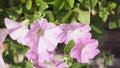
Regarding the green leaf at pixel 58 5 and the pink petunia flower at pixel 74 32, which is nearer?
the pink petunia flower at pixel 74 32

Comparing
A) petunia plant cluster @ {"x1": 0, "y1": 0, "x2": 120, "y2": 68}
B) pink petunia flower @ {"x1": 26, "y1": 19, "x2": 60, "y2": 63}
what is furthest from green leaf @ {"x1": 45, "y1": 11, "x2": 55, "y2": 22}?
pink petunia flower @ {"x1": 26, "y1": 19, "x2": 60, "y2": 63}

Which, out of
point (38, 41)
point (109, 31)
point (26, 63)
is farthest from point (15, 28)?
point (109, 31)

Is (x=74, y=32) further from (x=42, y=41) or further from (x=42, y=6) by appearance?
(x=42, y=6)

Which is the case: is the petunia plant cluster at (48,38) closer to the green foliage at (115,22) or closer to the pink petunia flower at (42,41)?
the pink petunia flower at (42,41)

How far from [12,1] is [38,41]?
0.31 meters

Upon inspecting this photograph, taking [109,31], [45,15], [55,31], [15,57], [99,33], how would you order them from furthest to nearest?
1. [109,31]
2. [99,33]
3. [45,15]
4. [15,57]
5. [55,31]

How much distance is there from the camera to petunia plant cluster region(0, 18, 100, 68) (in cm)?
105

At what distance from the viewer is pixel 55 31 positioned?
3.49ft

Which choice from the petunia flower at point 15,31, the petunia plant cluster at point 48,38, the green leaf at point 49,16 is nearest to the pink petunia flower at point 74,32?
the petunia plant cluster at point 48,38

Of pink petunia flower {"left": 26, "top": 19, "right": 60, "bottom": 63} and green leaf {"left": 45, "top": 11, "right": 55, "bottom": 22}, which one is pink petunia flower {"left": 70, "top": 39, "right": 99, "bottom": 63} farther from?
green leaf {"left": 45, "top": 11, "right": 55, "bottom": 22}

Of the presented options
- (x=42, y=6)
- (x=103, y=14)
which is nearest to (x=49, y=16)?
(x=42, y=6)

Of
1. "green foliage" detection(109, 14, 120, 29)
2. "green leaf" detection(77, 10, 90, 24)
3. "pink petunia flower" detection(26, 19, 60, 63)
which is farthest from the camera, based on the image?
"green foliage" detection(109, 14, 120, 29)

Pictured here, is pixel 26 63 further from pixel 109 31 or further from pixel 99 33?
pixel 109 31

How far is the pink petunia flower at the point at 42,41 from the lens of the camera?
1040mm
